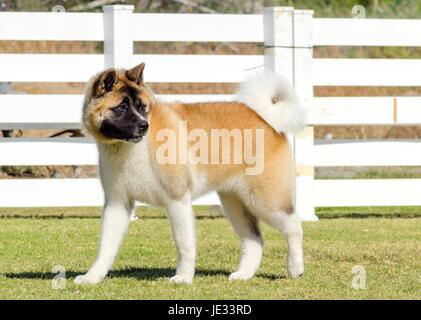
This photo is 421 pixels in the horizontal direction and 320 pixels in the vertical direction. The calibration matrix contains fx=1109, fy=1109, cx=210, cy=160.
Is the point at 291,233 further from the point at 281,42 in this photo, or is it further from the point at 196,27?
the point at 196,27

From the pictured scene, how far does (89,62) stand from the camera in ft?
34.8

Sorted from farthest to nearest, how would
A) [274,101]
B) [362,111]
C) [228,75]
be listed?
[362,111] < [228,75] < [274,101]

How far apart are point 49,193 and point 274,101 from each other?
389cm

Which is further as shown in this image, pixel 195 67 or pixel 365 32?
pixel 365 32

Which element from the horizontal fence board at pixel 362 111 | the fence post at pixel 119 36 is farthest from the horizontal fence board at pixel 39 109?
the horizontal fence board at pixel 362 111

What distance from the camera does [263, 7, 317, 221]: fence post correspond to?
10.7 metres

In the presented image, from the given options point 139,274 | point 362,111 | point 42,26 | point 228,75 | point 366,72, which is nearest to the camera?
point 139,274

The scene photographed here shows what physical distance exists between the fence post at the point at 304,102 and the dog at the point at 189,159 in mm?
3326

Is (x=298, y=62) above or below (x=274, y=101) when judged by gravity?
below

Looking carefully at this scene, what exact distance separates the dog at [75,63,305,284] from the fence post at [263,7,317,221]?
3.32 m

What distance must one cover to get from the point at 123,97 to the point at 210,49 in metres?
10.3

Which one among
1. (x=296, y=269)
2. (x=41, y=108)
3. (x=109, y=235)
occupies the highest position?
(x=41, y=108)

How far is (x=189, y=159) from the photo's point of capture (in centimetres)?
696

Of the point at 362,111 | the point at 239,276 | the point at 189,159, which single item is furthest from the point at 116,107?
the point at 362,111
